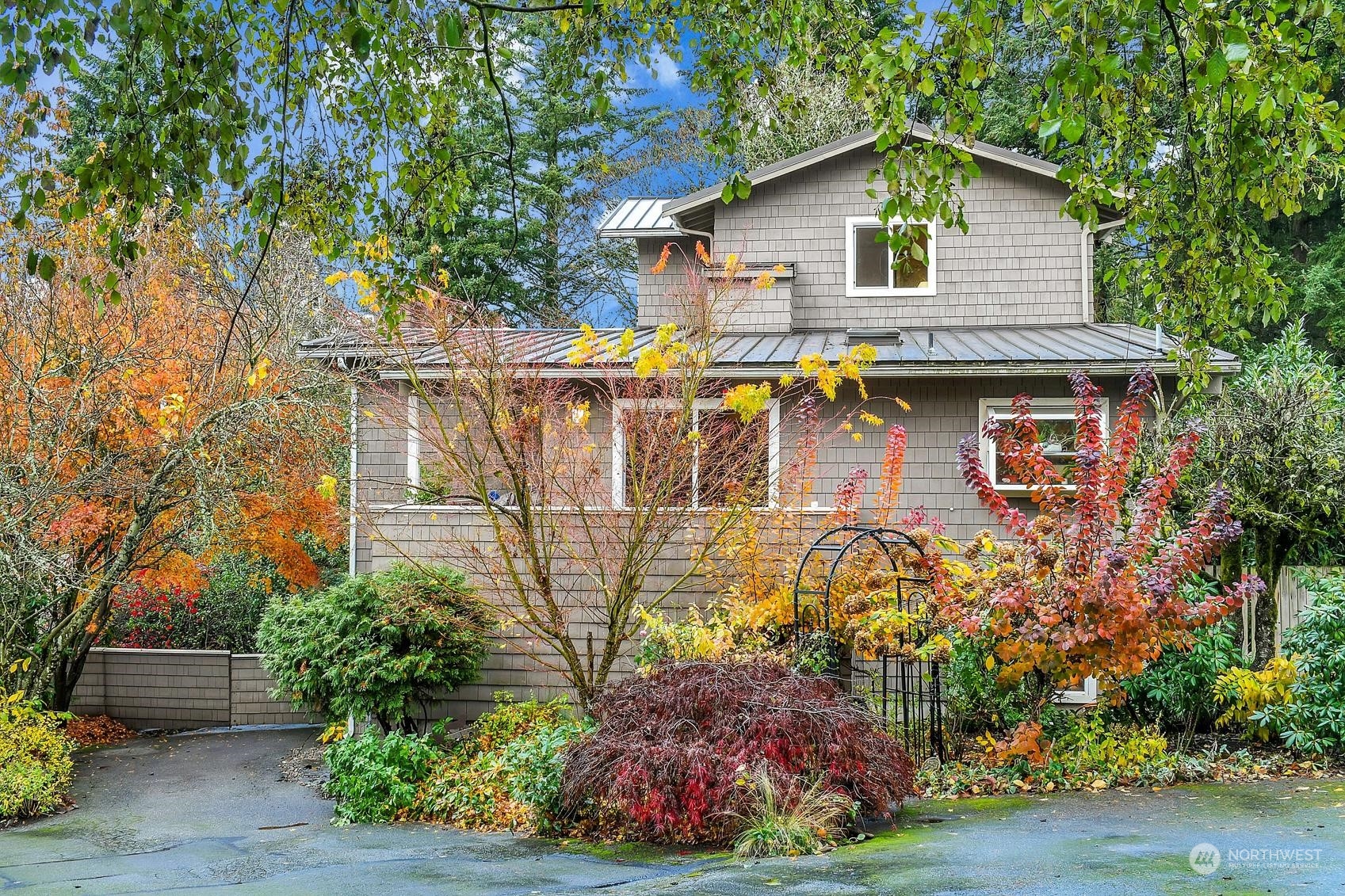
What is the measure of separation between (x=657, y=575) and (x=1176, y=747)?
5.13m

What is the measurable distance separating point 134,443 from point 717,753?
907cm

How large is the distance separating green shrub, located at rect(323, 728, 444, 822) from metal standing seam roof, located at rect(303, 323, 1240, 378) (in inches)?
140

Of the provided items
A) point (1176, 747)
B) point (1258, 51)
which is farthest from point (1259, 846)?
point (1258, 51)

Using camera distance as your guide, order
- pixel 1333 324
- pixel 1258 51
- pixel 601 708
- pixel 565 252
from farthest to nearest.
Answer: pixel 565 252, pixel 1333 324, pixel 601 708, pixel 1258 51

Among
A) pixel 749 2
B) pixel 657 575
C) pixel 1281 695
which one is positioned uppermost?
pixel 749 2

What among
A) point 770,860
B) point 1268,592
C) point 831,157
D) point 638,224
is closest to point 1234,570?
point 1268,592

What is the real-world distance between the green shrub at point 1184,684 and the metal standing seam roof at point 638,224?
9.19 metres

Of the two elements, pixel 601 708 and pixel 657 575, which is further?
pixel 657 575

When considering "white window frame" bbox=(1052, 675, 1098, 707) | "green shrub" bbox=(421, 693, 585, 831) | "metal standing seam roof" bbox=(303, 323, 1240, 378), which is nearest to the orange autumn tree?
"metal standing seam roof" bbox=(303, 323, 1240, 378)

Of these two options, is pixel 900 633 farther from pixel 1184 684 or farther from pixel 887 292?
pixel 887 292

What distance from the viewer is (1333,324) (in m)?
21.4

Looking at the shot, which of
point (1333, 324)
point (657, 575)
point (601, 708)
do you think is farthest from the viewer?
point (1333, 324)

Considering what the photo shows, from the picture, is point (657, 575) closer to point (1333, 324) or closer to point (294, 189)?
point (294, 189)

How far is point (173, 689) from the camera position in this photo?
1563cm
